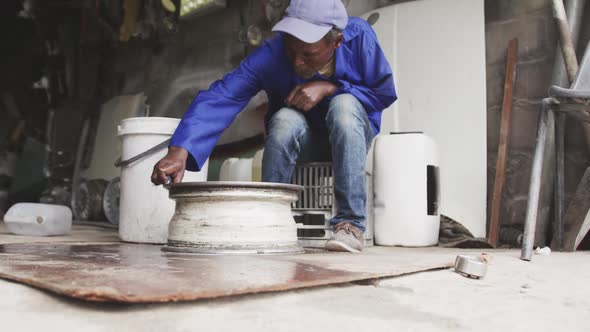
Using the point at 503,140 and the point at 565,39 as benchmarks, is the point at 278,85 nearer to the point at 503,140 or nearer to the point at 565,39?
the point at 503,140

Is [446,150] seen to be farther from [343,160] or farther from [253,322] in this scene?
[253,322]

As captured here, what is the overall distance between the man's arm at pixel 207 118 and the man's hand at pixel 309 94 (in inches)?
7.1

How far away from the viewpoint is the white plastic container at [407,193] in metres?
2.58

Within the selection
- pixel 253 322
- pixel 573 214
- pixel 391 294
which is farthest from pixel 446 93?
pixel 253 322

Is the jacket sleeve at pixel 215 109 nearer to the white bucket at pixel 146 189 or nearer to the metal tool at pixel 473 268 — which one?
the white bucket at pixel 146 189

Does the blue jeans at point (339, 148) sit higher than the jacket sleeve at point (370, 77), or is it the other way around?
the jacket sleeve at point (370, 77)

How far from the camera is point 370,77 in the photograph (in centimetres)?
220

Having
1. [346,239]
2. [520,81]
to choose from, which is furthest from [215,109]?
[520,81]

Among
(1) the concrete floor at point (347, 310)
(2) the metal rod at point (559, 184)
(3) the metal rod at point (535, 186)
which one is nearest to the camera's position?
(1) the concrete floor at point (347, 310)

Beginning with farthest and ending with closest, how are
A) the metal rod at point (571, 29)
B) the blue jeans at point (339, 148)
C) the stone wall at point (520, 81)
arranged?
the stone wall at point (520, 81)
the metal rod at point (571, 29)
the blue jeans at point (339, 148)

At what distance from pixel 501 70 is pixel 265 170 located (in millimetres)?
1303

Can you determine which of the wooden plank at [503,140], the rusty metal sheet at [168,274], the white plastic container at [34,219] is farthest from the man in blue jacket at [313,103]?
the white plastic container at [34,219]

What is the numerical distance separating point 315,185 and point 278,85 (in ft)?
1.43

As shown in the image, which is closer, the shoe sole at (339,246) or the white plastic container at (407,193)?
the shoe sole at (339,246)
